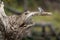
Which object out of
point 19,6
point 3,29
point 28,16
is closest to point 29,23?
point 28,16

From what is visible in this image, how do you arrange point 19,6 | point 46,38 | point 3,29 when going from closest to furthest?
point 3,29
point 46,38
point 19,6

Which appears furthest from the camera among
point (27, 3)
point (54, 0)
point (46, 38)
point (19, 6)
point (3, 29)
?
point (54, 0)

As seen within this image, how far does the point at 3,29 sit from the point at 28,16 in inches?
Result: 33.2

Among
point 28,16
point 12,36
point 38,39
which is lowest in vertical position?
point 38,39

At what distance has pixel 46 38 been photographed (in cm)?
1548

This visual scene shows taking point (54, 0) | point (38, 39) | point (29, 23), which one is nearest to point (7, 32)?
point (29, 23)

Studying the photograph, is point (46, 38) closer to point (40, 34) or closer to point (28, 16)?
point (40, 34)

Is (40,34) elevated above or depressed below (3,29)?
below

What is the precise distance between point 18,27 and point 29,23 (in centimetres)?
37

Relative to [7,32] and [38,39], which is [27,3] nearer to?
[38,39]

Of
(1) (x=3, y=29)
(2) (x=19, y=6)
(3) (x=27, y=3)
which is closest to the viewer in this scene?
(1) (x=3, y=29)

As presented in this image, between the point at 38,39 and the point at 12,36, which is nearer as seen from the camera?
the point at 12,36

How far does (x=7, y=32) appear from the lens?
8289 millimetres

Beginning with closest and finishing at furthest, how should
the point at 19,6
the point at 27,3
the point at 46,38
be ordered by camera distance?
1. the point at 46,38
2. the point at 27,3
3. the point at 19,6
